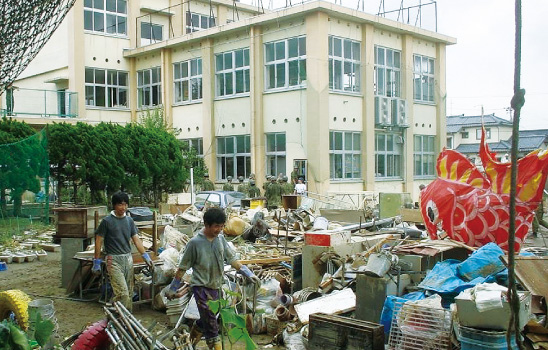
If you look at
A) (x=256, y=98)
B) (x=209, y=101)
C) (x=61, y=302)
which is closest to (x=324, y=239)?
(x=61, y=302)

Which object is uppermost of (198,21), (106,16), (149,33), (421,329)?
(198,21)

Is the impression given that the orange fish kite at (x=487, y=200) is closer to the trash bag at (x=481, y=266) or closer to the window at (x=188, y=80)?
the trash bag at (x=481, y=266)

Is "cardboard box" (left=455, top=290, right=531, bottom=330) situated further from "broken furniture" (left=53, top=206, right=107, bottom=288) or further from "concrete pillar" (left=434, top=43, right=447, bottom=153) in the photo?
"concrete pillar" (left=434, top=43, right=447, bottom=153)

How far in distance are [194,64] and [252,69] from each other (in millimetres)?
4415

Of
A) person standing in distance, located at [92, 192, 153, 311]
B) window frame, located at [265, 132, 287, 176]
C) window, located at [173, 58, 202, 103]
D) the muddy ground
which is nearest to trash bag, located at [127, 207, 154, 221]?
the muddy ground

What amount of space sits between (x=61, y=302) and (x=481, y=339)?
6.93 m

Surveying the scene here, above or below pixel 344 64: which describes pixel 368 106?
below

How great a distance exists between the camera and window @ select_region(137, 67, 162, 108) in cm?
3017

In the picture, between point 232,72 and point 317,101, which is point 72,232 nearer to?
point 317,101

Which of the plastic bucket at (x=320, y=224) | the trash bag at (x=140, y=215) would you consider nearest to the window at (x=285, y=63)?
the plastic bucket at (x=320, y=224)

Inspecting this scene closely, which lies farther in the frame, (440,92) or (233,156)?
(440,92)

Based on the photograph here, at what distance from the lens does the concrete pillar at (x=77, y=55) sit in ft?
92.2

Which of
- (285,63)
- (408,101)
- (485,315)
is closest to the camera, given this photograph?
(485,315)

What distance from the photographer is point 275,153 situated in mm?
25141
